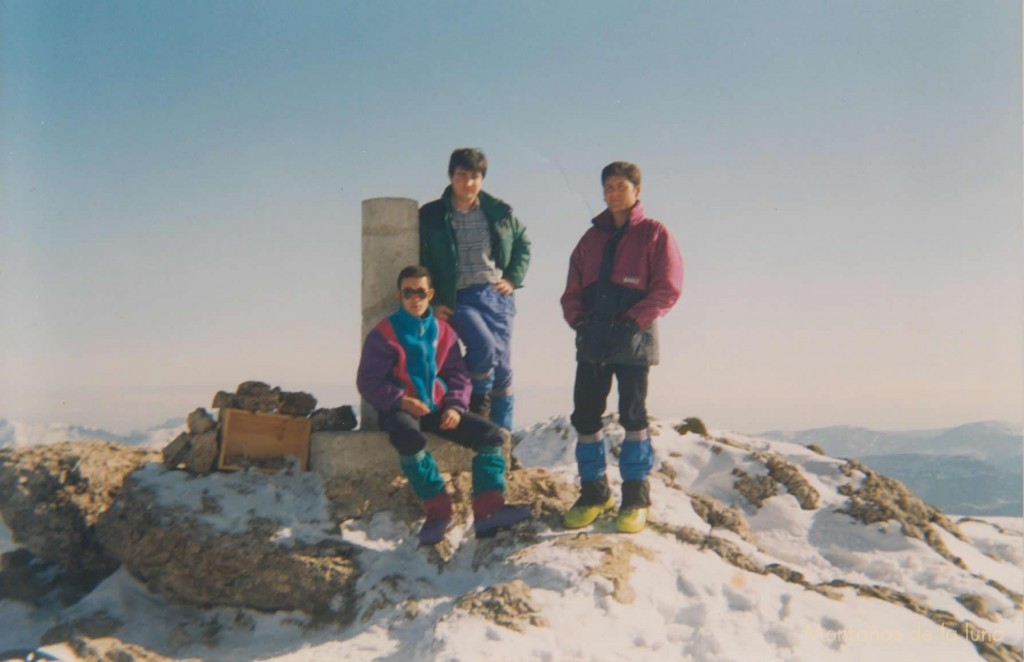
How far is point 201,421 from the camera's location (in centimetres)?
611

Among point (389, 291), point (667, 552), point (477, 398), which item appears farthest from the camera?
point (389, 291)

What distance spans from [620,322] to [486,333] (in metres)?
1.10

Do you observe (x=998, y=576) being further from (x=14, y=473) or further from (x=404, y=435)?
(x=14, y=473)

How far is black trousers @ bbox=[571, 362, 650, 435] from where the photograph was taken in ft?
→ 17.7

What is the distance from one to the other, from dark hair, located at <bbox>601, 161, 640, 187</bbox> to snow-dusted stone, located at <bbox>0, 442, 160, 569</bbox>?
5000 mm

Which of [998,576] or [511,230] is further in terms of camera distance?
[998,576]

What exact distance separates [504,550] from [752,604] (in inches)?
70.3

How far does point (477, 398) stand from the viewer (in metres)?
5.86

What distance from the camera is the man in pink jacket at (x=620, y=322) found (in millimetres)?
5320

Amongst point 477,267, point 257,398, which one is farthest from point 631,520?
point 257,398

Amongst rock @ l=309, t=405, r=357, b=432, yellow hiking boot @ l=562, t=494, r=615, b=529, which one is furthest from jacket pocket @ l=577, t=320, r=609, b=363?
rock @ l=309, t=405, r=357, b=432

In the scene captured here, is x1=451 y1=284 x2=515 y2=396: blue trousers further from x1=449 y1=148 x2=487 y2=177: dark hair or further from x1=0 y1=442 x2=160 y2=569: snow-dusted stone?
x1=0 y1=442 x2=160 y2=569: snow-dusted stone

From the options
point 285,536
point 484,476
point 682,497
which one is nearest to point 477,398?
point 484,476

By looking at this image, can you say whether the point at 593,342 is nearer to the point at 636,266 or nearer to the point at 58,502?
the point at 636,266
